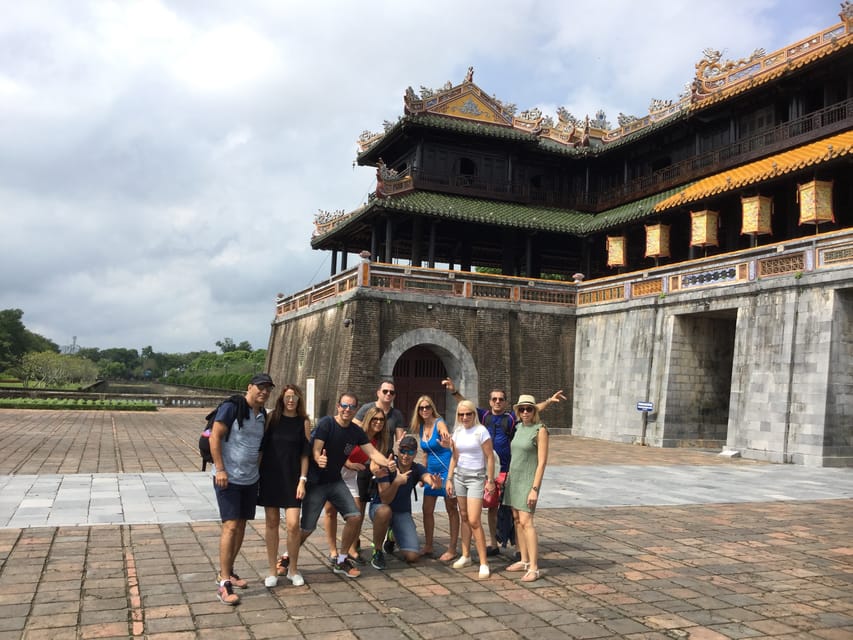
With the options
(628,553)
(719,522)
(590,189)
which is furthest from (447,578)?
(590,189)

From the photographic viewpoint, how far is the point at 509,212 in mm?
26141

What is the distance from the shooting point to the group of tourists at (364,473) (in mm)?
5453

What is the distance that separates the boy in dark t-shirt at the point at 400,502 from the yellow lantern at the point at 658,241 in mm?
18841

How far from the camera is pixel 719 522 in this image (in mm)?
8570

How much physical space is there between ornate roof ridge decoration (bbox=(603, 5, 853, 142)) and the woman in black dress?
64.1ft

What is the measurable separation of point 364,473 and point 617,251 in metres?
20.9

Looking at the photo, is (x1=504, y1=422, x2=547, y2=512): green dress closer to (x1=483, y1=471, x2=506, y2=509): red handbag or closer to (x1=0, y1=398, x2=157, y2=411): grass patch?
(x1=483, y1=471, x2=506, y2=509): red handbag

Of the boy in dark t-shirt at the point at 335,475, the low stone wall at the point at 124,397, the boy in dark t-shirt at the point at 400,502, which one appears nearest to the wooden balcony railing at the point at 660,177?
the low stone wall at the point at 124,397

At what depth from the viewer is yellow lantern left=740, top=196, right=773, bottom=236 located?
20.0 meters

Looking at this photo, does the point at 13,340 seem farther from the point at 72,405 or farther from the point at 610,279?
the point at 610,279

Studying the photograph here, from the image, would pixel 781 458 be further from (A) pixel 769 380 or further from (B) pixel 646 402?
(B) pixel 646 402

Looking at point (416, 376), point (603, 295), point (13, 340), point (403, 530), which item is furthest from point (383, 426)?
point (13, 340)

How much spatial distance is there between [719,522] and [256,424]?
601 cm

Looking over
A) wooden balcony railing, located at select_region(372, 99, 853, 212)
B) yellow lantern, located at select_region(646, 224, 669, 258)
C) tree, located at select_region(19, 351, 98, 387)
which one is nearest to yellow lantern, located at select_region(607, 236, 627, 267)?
yellow lantern, located at select_region(646, 224, 669, 258)
